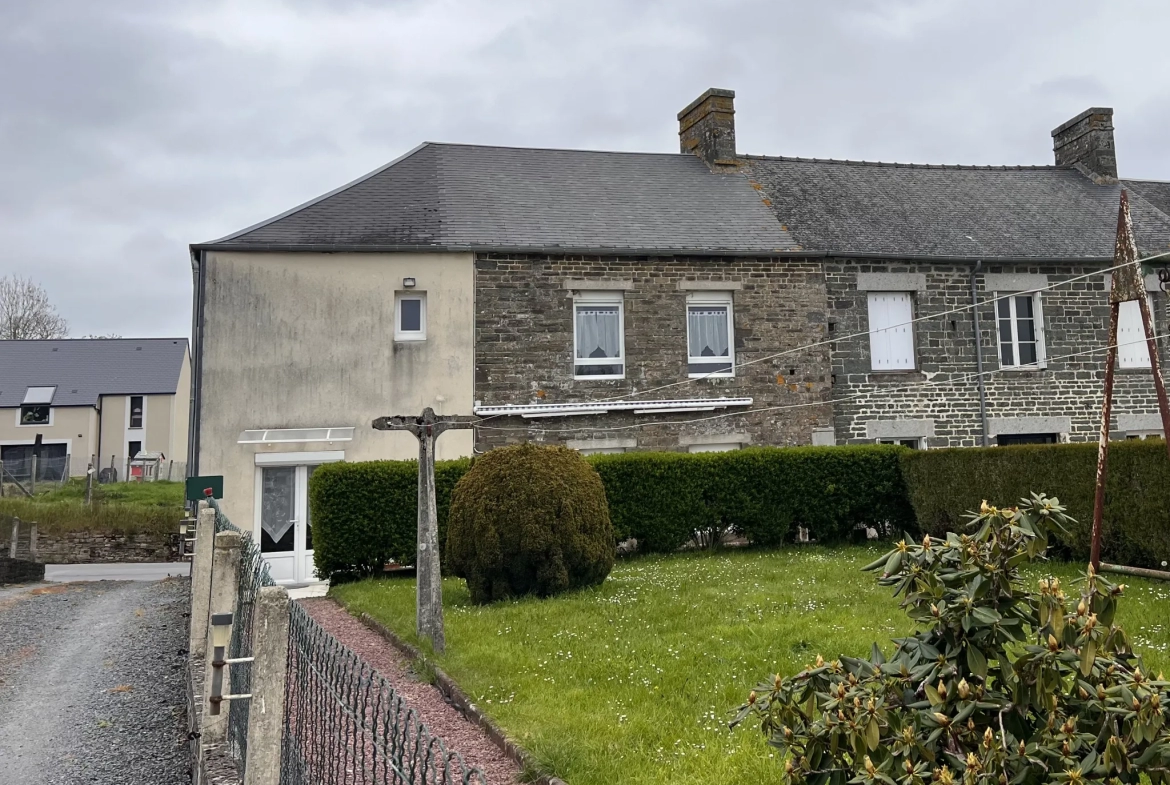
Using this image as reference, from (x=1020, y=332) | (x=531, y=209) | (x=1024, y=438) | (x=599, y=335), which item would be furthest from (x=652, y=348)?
(x=1024, y=438)

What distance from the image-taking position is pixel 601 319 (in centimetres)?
1555

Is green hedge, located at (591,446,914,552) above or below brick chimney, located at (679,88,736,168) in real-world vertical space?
below

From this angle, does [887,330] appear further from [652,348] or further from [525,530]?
[525,530]

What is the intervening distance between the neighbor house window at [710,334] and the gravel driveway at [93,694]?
9.13 metres

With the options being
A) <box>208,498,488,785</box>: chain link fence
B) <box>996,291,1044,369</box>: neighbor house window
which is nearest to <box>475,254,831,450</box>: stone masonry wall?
<box>996,291,1044,369</box>: neighbor house window

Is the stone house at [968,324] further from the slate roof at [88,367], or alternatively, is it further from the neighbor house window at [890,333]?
the slate roof at [88,367]

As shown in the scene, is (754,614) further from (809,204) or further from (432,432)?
(809,204)

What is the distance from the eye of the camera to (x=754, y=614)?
7840mm

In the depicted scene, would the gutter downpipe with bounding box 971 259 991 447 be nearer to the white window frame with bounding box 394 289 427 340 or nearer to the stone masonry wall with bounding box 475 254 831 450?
the stone masonry wall with bounding box 475 254 831 450

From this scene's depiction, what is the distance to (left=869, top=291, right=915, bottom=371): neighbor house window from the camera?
1642 centimetres

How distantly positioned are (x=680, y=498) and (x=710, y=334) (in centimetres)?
367

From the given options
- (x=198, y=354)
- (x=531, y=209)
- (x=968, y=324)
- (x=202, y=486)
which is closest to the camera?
(x=202, y=486)

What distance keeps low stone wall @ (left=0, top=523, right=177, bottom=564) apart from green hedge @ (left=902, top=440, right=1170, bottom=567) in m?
18.6

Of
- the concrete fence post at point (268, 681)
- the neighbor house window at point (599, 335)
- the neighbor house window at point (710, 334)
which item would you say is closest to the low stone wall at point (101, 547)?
the neighbor house window at point (599, 335)
